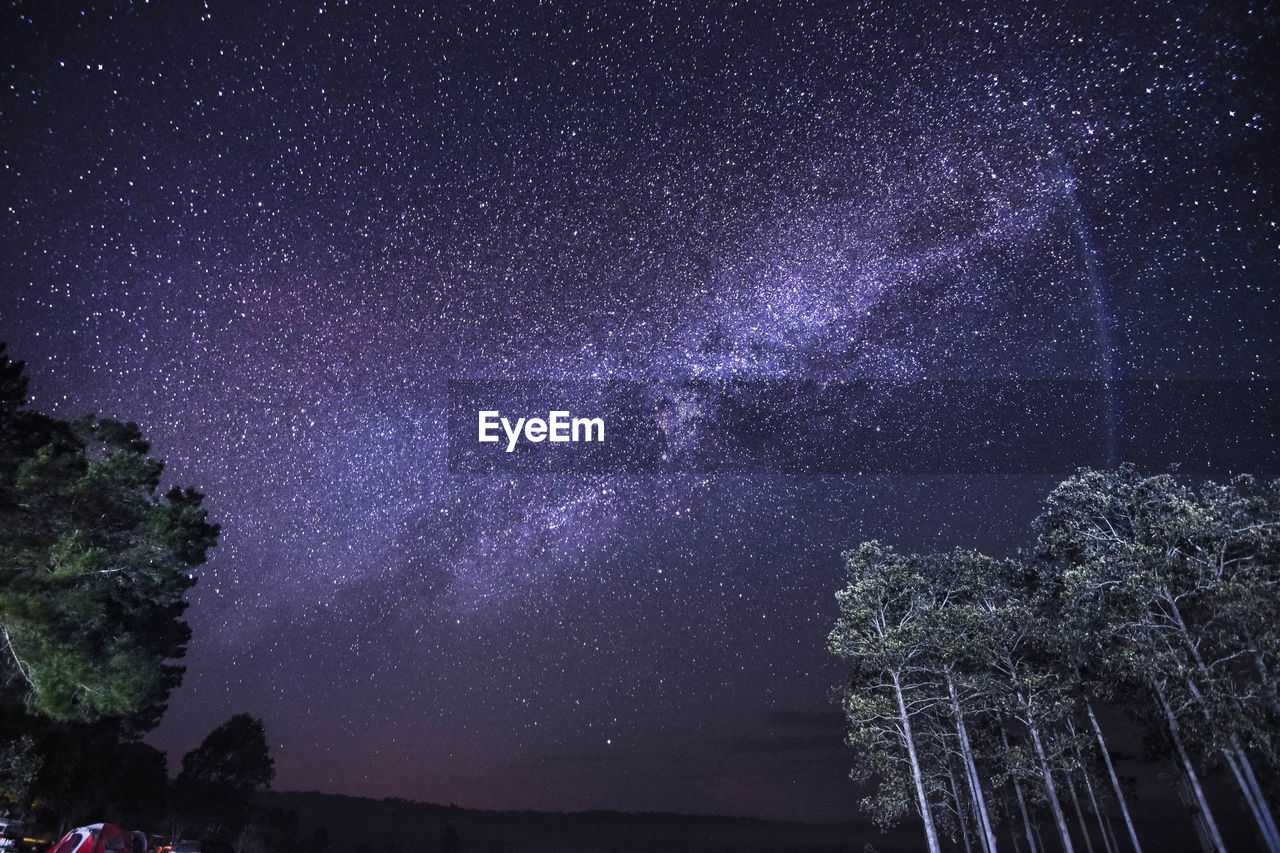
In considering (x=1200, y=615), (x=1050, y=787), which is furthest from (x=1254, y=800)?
(x=1050, y=787)

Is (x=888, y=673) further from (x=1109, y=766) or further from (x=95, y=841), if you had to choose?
(x=95, y=841)

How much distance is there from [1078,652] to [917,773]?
7.73 m

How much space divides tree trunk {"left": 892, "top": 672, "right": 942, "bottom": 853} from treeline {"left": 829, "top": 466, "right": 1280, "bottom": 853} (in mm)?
89

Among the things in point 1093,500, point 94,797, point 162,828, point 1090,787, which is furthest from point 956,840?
point 162,828

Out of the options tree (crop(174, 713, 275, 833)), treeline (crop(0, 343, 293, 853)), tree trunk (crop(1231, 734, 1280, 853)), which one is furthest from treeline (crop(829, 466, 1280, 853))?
tree (crop(174, 713, 275, 833))

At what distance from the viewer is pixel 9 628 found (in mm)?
20875

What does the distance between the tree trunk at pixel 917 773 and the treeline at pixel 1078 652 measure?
0.29 feet

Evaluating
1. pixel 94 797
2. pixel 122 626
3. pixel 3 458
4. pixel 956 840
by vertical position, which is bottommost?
pixel 956 840

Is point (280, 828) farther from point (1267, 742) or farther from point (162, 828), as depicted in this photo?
point (1267, 742)

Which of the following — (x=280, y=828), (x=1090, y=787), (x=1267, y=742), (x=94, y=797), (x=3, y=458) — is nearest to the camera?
(x=1267, y=742)

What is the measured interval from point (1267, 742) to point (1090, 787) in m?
14.3

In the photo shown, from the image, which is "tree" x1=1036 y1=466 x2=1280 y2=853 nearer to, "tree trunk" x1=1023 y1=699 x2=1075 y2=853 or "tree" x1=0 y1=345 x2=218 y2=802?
"tree trunk" x1=1023 y1=699 x2=1075 y2=853

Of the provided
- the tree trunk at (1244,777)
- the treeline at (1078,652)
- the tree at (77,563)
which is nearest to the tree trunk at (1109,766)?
the treeline at (1078,652)

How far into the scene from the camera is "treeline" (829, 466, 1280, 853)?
21.7m
